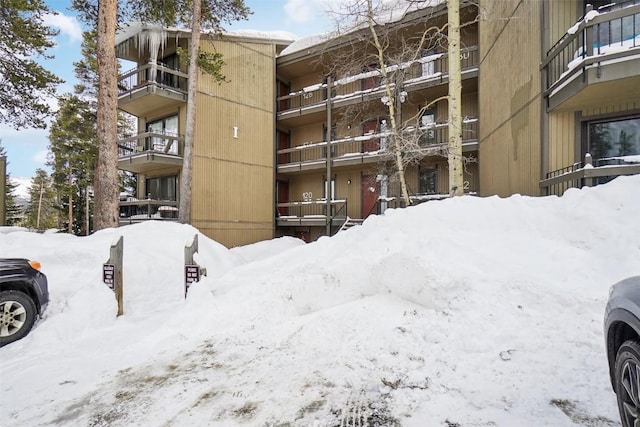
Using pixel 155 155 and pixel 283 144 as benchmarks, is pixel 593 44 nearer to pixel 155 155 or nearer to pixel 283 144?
pixel 155 155

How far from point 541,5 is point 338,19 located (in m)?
5.45

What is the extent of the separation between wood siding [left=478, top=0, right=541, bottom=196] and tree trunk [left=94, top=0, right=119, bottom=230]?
442 inches

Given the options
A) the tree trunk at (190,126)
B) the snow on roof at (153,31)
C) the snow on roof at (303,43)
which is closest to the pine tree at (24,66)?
the snow on roof at (153,31)

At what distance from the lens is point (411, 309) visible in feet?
13.4

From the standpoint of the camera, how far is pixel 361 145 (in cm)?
1692

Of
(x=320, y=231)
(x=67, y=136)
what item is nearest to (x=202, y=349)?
(x=320, y=231)

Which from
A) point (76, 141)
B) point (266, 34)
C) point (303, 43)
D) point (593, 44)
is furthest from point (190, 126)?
point (76, 141)

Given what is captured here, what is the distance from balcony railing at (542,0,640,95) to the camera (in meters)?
6.37

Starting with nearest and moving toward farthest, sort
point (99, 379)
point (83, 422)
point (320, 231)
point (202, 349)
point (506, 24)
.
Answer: point (83, 422), point (99, 379), point (202, 349), point (506, 24), point (320, 231)

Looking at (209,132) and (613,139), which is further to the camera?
(209,132)

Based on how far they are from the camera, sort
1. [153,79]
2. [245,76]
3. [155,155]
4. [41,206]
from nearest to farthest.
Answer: [155,155] < [153,79] < [245,76] < [41,206]

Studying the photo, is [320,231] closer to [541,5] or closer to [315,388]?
[541,5]

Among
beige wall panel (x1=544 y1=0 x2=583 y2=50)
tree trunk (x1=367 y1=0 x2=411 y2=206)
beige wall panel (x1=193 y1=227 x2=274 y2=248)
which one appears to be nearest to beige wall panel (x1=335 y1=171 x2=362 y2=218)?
beige wall panel (x1=193 y1=227 x2=274 y2=248)

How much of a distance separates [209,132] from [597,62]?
14.1 metres
